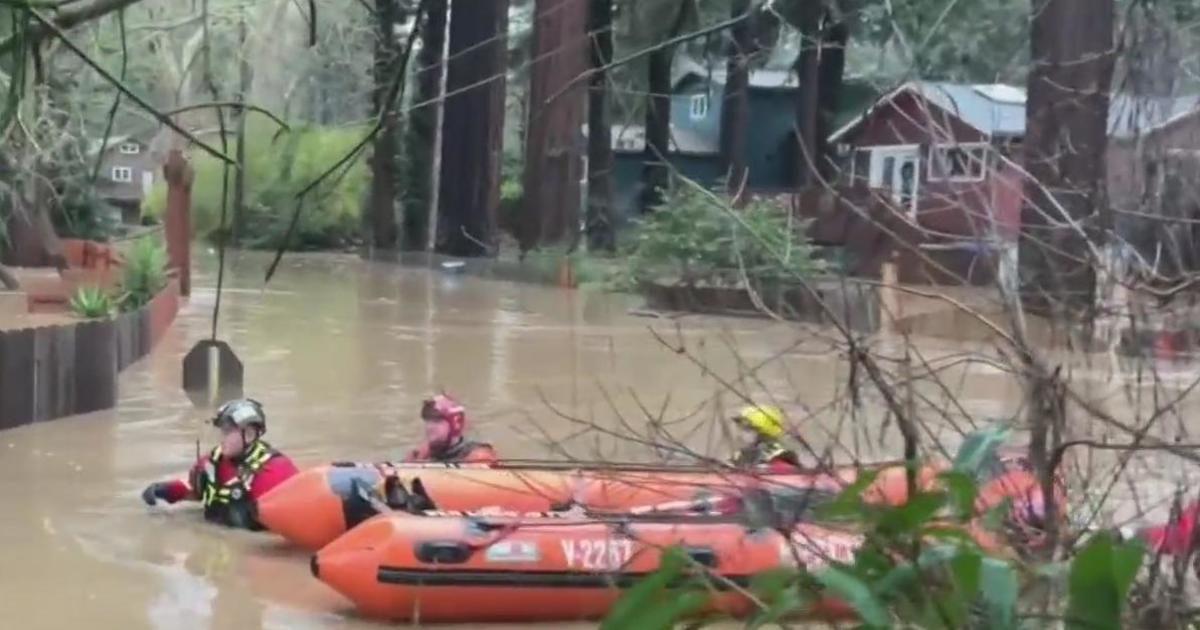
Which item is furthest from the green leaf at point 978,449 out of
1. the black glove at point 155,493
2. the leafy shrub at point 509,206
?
the leafy shrub at point 509,206

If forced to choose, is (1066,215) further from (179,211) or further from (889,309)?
(179,211)

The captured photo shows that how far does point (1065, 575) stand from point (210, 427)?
39.3 ft

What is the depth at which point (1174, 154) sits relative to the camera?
4.97m

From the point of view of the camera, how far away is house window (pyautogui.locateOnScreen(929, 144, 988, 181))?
506 centimetres

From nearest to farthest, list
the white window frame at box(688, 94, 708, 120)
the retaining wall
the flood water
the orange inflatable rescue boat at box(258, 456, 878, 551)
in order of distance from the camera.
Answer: the flood water → the orange inflatable rescue boat at box(258, 456, 878, 551) → the retaining wall → the white window frame at box(688, 94, 708, 120)

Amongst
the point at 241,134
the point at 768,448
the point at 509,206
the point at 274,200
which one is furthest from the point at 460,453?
the point at 509,206

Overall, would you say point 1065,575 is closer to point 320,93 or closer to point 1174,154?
point 1174,154

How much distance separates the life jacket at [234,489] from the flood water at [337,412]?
0.12 m

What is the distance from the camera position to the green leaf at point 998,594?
2709mm

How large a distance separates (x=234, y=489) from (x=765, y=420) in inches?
226

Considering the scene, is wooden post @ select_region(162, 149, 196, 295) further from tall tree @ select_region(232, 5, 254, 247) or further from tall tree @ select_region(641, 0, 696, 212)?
tall tree @ select_region(232, 5, 254, 247)

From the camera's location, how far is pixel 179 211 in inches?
1004

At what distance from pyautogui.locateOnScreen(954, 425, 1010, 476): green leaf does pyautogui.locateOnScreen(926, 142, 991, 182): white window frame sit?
1.77m

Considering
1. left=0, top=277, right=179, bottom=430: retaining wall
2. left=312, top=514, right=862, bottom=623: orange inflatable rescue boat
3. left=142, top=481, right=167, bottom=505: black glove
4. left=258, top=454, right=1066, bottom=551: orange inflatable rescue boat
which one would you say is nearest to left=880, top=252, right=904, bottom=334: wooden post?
left=258, top=454, right=1066, bottom=551: orange inflatable rescue boat
